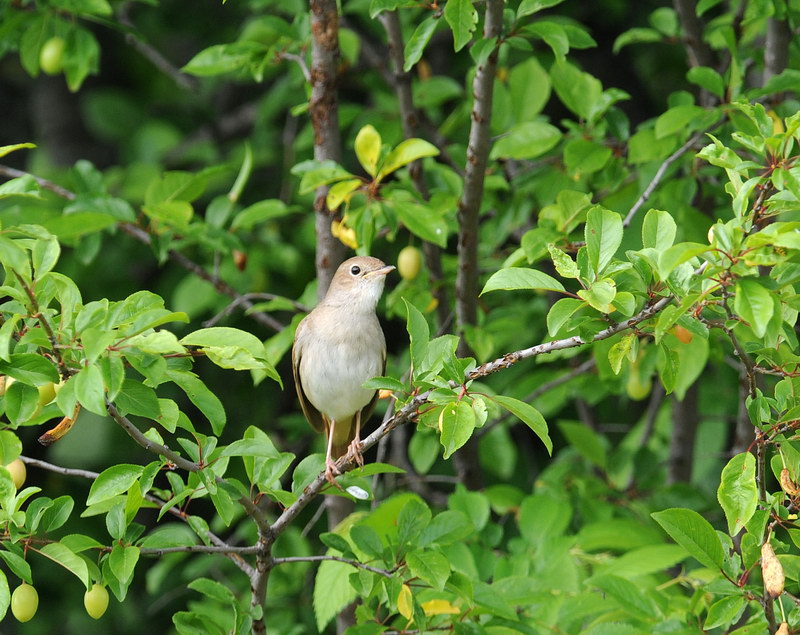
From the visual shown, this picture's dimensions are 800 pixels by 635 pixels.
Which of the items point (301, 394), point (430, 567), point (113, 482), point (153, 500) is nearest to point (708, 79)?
point (430, 567)

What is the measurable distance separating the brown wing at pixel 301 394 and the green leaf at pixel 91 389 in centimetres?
224

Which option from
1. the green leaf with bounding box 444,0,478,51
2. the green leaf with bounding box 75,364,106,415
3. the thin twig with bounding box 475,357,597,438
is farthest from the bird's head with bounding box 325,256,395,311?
the green leaf with bounding box 75,364,106,415

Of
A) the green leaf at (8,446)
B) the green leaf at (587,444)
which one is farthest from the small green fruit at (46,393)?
the green leaf at (587,444)

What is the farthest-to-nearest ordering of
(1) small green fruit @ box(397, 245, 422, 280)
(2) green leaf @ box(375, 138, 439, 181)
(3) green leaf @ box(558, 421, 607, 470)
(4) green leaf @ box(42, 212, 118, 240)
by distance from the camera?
(3) green leaf @ box(558, 421, 607, 470) < (1) small green fruit @ box(397, 245, 422, 280) < (4) green leaf @ box(42, 212, 118, 240) < (2) green leaf @ box(375, 138, 439, 181)

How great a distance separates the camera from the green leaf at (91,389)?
6.52ft

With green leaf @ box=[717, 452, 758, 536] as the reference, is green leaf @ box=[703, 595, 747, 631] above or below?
below

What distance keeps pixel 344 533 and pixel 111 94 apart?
4.34m

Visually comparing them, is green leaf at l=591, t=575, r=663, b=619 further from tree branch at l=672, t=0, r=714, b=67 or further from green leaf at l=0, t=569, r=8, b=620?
tree branch at l=672, t=0, r=714, b=67

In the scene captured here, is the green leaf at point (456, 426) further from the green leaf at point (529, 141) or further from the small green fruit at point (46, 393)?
the green leaf at point (529, 141)

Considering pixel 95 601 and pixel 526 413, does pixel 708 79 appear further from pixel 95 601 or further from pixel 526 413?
pixel 95 601

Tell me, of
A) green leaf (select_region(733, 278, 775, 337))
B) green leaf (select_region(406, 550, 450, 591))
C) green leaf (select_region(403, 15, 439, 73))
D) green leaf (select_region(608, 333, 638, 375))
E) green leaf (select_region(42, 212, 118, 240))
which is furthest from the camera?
green leaf (select_region(42, 212, 118, 240))

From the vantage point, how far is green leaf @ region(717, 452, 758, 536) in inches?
89.7

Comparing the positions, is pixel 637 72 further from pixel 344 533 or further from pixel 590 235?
pixel 590 235

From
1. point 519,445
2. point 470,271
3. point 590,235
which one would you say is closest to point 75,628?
point 519,445
